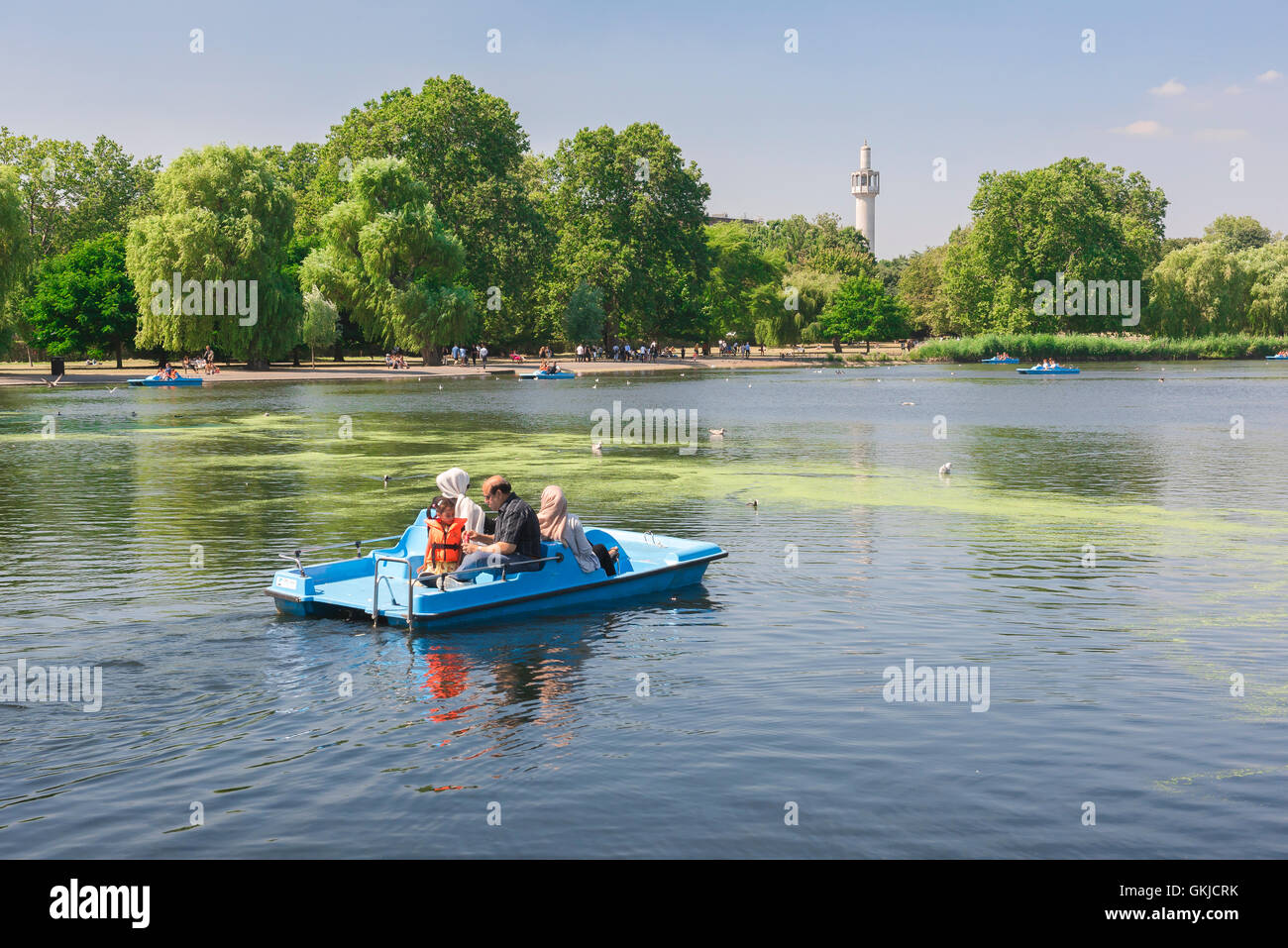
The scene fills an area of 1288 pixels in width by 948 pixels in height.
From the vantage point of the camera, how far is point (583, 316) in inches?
4390

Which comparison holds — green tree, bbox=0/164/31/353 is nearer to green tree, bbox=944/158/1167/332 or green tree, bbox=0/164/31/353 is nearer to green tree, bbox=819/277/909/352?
green tree, bbox=819/277/909/352

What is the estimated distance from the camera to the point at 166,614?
15641 millimetres

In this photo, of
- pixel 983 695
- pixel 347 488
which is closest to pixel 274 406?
pixel 347 488

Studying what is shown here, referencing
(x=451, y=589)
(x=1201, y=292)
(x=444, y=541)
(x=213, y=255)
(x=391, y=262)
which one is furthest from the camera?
(x=1201, y=292)

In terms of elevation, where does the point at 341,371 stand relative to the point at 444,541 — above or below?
above

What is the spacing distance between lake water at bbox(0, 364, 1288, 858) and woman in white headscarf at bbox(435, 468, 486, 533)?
5.19ft

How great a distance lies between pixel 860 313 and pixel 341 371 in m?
64.3

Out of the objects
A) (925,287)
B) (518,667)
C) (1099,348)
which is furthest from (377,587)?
(925,287)

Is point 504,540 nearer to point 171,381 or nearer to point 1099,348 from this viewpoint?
point 171,381

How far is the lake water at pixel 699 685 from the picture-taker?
29.9ft

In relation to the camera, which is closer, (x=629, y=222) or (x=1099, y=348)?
(x=629, y=222)

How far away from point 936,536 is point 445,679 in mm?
11958

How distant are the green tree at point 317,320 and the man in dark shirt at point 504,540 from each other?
7220 cm
